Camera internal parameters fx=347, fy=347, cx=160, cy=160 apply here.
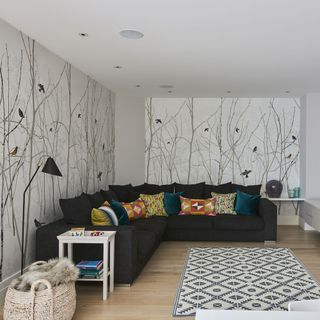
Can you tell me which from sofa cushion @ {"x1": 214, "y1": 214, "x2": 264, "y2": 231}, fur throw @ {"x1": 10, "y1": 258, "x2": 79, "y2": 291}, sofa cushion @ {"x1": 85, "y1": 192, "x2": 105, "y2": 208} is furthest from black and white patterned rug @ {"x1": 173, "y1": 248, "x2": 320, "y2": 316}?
sofa cushion @ {"x1": 85, "y1": 192, "x2": 105, "y2": 208}

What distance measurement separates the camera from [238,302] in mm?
3166

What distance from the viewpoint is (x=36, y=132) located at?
380 centimetres

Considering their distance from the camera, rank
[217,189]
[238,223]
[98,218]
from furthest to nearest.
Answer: [217,189], [238,223], [98,218]

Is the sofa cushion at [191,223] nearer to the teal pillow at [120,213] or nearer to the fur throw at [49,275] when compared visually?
the teal pillow at [120,213]

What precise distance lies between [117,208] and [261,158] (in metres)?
3.37

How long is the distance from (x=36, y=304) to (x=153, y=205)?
343 cm

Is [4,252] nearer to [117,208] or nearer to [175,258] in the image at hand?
[117,208]

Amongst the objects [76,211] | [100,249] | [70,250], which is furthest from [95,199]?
[70,250]

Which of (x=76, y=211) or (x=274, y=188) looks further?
(x=274, y=188)

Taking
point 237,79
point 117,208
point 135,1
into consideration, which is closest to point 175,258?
point 117,208

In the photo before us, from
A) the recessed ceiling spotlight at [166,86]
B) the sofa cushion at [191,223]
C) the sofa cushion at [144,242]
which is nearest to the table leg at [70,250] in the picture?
the sofa cushion at [144,242]

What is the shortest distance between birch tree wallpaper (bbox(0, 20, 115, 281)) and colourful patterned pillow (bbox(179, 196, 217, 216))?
1.61 m

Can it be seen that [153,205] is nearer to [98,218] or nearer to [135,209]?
[135,209]

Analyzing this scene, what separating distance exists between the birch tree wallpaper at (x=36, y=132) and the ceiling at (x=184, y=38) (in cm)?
22
